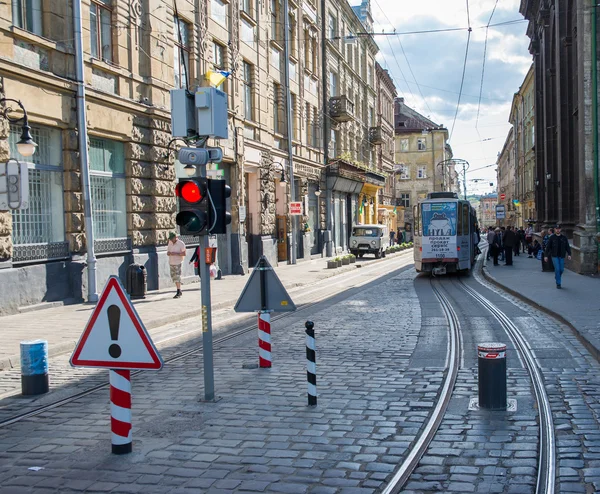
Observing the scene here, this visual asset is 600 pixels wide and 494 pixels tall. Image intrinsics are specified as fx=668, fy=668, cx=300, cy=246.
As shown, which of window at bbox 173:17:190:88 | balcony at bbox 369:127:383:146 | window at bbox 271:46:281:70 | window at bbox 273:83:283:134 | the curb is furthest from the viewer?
balcony at bbox 369:127:383:146

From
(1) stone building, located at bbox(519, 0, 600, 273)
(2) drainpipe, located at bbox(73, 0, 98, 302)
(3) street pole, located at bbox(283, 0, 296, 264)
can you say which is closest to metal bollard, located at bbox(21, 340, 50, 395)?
(2) drainpipe, located at bbox(73, 0, 98, 302)

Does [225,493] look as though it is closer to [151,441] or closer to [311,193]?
[151,441]

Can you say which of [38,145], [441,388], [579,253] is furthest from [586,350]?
[579,253]

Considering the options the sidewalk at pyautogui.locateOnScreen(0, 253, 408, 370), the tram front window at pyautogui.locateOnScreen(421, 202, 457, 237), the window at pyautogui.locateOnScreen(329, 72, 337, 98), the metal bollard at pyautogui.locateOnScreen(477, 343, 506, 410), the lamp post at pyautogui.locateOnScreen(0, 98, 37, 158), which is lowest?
the sidewalk at pyautogui.locateOnScreen(0, 253, 408, 370)

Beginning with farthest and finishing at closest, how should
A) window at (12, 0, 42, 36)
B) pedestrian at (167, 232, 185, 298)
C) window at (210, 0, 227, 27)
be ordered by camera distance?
window at (210, 0, 227, 27) < pedestrian at (167, 232, 185, 298) < window at (12, 0, 42, 36)

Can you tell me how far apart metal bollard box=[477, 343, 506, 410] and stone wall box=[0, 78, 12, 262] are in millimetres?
10436

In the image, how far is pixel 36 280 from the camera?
47.6 feet

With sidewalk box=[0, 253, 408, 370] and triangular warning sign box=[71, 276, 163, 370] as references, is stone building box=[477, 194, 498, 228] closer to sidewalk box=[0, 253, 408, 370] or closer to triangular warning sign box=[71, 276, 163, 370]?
sidewalk box=[0, 253, 408, 370]

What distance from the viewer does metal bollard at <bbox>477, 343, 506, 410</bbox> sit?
21.2ft

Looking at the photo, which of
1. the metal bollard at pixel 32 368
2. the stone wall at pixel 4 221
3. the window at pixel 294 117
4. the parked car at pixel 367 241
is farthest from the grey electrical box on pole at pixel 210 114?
the parked car at pixel 367 241

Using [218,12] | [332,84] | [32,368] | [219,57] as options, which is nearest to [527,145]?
[332,84]

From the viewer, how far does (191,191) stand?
664 cm

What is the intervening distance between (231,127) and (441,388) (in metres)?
18.5

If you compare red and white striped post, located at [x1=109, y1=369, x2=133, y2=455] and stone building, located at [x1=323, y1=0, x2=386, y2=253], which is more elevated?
stone building, located at [x1=323, y1=0, x2=386, y2=253]
